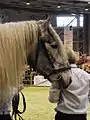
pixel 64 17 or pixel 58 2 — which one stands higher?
pixel 58 2

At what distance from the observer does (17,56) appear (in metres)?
1.83

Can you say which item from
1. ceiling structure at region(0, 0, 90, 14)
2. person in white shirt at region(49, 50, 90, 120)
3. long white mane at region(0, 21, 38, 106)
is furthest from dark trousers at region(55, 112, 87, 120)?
ceiling structure at region(0, 0, 90, 14)

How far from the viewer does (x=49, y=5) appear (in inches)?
655

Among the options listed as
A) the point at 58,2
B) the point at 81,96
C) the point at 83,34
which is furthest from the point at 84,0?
the point at 81,96

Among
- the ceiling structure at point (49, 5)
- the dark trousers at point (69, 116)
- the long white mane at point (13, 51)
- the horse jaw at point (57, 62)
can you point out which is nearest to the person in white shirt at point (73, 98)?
the dark trousers at point (69, 116)

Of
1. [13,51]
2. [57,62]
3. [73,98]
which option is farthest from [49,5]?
[13,51]

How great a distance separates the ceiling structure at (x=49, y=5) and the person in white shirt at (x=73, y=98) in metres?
11.5

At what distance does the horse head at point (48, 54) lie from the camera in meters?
1.88

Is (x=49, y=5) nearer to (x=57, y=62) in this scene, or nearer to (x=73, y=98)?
(x=73, y=98)

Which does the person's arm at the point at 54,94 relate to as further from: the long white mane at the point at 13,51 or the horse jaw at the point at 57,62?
the long white mane at the point at 13,51

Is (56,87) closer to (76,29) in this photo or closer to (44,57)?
(44,57)

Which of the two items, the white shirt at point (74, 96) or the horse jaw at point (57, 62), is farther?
the white shirt at point (74, 96)

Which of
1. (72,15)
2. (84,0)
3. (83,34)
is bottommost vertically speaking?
(83,34)

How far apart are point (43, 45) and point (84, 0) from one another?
13167mm
